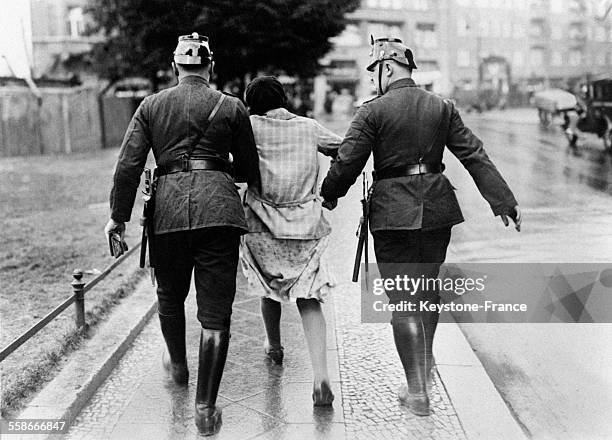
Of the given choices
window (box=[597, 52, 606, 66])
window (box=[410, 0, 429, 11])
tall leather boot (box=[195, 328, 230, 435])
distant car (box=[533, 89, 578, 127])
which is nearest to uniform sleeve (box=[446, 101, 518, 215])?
tall leather boot (box=[195, 328, 230, 435])

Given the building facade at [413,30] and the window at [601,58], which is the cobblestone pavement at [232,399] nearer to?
the building facade at [413,30]

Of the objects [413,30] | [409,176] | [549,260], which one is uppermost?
[413,30]

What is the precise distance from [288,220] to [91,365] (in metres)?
1.43

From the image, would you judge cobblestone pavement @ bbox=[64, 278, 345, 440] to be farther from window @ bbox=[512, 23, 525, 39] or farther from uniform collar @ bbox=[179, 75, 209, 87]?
window @ bbox=[512, 23, 525, 39]

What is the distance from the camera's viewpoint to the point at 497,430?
10.7 feet

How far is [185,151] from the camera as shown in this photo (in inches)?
132

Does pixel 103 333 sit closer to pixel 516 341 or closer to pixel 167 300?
pixel 167 300

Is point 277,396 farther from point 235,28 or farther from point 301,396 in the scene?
point 235,28

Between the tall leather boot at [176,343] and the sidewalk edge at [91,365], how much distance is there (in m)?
0.43

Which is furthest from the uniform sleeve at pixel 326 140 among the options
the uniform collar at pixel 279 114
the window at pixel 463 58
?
the window at pixel 463 58

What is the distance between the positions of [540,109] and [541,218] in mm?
14337

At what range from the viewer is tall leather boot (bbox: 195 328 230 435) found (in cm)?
332

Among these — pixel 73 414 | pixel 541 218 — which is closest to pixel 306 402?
pixel 73 414

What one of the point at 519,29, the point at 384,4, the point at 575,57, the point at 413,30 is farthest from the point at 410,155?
the point at 384,4
